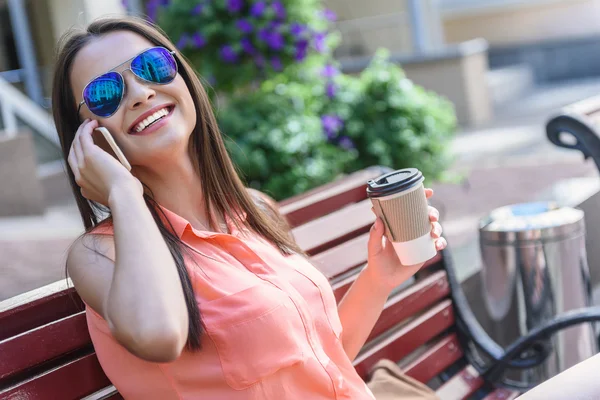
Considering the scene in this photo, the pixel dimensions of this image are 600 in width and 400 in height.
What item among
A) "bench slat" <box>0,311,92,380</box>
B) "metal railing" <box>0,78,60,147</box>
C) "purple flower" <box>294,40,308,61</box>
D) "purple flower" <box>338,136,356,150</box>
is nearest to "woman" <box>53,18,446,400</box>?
"bench slat" <box>0,311,92,380</box>

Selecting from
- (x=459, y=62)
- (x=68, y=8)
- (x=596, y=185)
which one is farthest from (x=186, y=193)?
(x=459, y=62)

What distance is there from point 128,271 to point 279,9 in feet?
14.9

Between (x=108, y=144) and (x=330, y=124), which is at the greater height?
(x=108, y=144)

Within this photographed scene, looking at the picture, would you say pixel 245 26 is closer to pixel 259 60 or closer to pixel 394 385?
pixel 259 60

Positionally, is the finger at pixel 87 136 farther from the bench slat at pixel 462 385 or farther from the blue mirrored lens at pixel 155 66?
the bench slat at pixel 462 385

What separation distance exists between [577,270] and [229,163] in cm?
172

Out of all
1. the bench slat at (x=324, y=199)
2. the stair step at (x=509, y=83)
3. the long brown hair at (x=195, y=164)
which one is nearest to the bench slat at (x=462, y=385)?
the bench slat at (x=324, y=199)

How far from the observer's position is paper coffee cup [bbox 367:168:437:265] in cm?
184

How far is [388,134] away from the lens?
6.26m

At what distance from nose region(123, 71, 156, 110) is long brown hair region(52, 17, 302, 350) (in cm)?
13

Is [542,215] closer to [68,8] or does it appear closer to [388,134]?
[388,134]

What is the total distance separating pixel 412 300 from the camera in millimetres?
2752

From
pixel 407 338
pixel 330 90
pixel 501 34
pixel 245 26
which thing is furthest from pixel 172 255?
pixel 501 34

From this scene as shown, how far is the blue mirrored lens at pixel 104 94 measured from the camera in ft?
5.72
